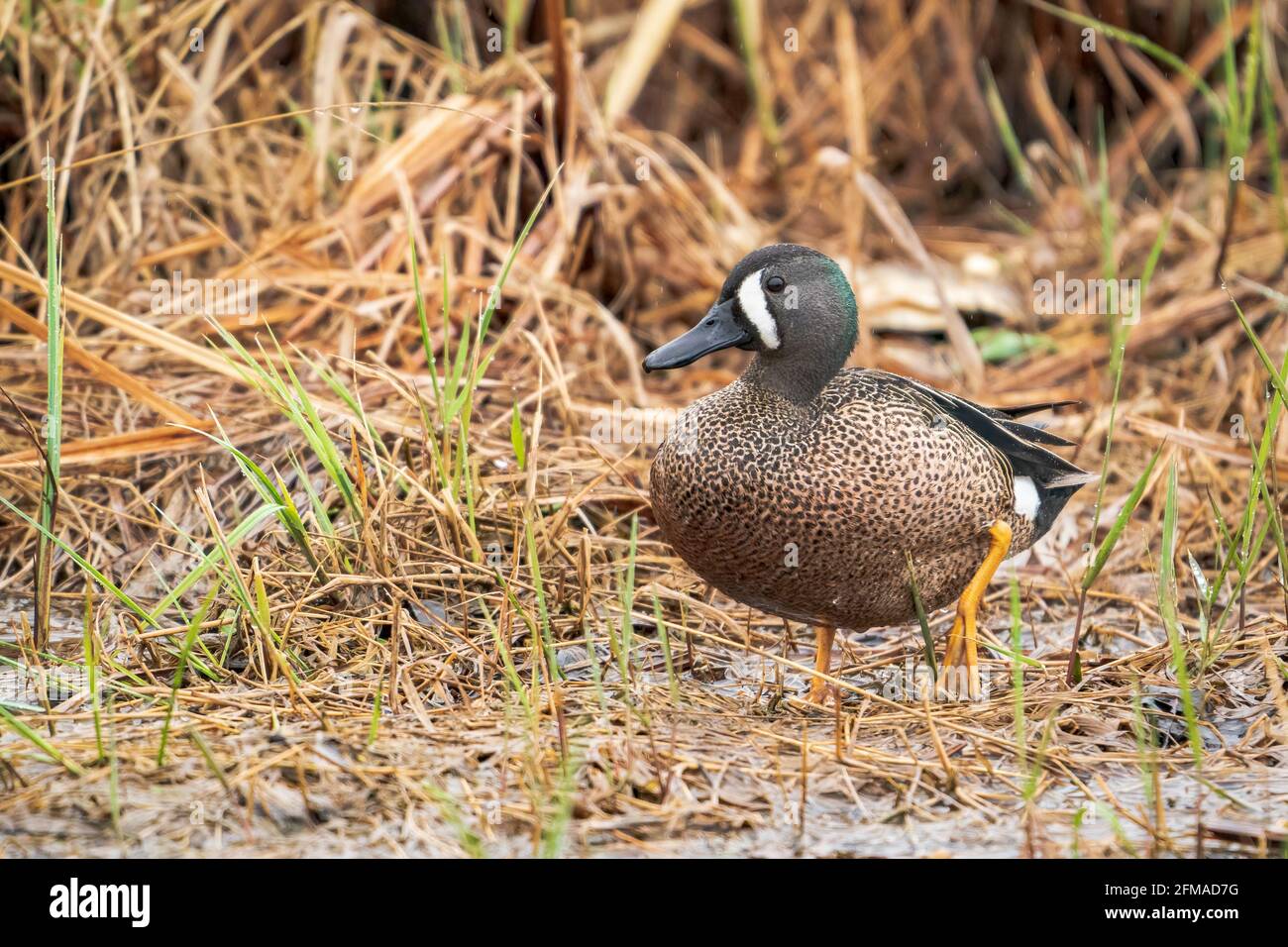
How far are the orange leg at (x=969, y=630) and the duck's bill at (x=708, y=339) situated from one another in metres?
0.72

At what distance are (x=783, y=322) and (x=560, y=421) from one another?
1.29m

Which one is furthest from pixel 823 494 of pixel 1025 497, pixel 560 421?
pixel 560 421

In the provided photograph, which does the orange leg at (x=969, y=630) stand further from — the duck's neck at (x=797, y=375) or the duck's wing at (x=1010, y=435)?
the duck's neck at (x=797, y=375)

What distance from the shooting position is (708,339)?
132 inches

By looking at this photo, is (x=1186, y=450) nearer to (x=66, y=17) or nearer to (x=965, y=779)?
(x=965, y=779)

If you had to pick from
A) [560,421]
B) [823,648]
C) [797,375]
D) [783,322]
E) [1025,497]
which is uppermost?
[783,322]

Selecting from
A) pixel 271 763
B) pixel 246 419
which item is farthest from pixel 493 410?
pixel 271 763

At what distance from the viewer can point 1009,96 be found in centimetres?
700

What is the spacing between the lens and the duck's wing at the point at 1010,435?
357cm

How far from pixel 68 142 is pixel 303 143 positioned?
758 mm

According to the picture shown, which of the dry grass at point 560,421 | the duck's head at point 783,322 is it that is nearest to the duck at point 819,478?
the duck's head at point 783,322

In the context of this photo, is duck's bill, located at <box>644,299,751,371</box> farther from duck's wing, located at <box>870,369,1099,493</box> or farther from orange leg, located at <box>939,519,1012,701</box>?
orange leg, located at <box>939,519,1012,701</box>

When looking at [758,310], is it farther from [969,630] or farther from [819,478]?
[969,630]

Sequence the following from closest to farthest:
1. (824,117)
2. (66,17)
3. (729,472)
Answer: (729,472), (66,17), (824,117)
